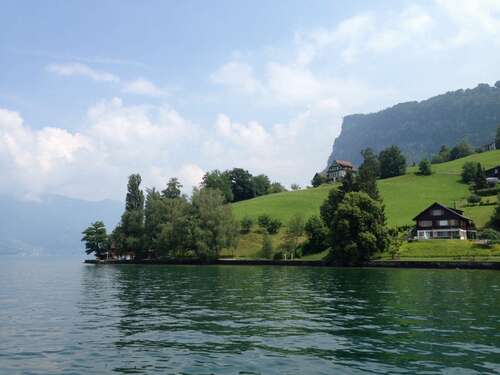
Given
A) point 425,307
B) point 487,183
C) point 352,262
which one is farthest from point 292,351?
point 487,183

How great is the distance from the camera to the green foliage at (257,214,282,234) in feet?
531

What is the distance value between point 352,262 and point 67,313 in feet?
267

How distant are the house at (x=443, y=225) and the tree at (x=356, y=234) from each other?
23.0 metres

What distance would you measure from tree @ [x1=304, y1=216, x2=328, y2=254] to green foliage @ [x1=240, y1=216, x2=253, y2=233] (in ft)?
105

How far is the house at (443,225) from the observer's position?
431ft

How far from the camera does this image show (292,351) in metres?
24.3

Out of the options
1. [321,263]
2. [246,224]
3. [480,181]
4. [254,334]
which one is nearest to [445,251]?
[321,263]

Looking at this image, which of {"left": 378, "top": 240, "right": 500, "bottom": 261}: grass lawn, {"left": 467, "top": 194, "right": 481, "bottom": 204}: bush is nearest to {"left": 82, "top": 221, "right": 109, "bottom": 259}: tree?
{"left": 378, "top": 240, "right": 500, "bottom": 261}: grass lawn

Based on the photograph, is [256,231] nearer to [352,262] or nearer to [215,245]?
[215,245]

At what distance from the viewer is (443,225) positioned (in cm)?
13300

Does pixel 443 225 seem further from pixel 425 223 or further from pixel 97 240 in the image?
pixel 97 240

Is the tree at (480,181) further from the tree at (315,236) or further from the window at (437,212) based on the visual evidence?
the tree at (315,236)

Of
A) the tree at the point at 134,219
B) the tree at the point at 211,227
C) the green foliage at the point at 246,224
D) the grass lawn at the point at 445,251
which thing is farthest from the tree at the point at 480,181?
the tree at the point at 134,219

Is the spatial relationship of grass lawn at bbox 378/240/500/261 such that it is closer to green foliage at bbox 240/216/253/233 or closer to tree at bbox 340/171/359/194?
tree at bbox 340/171/359/194
